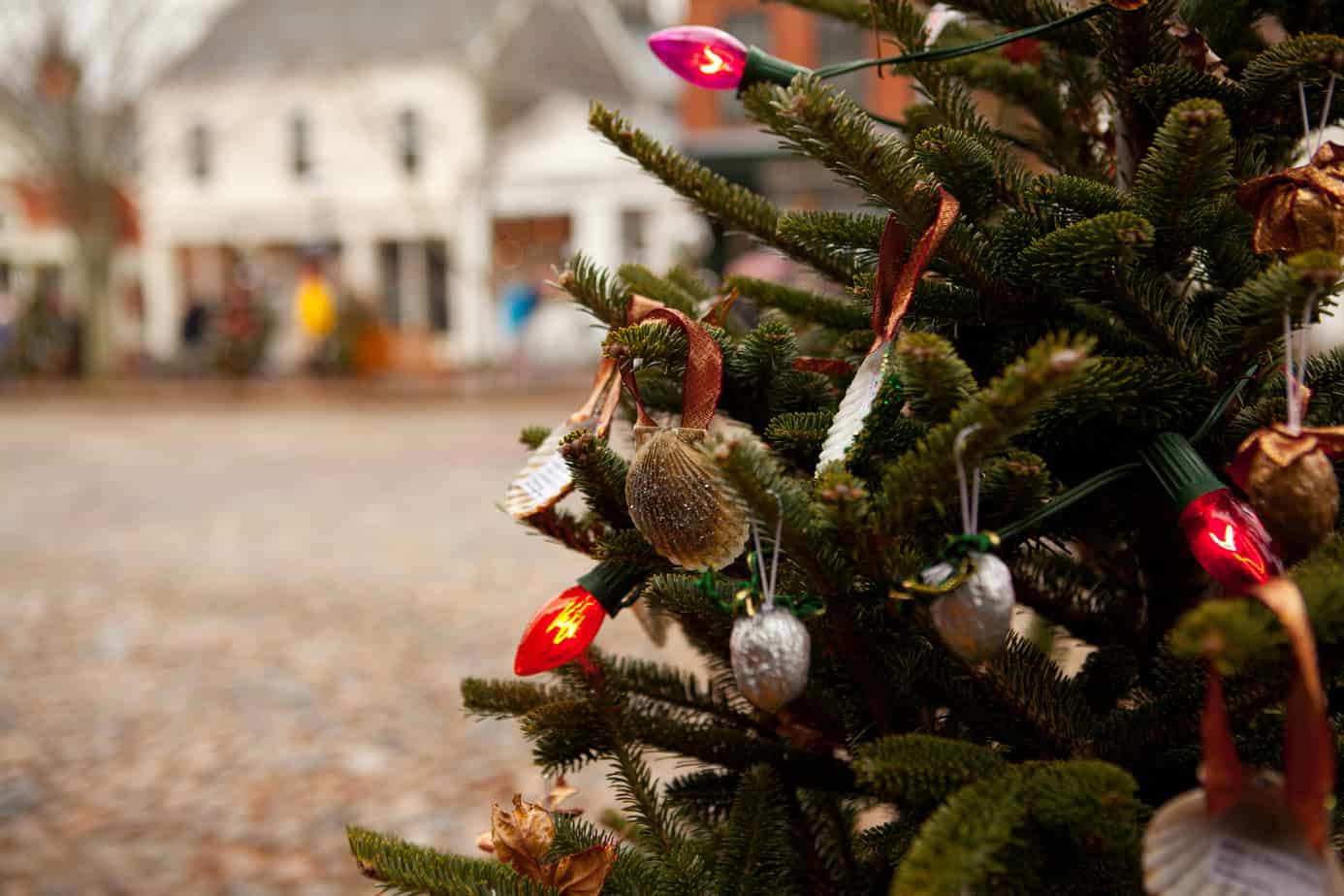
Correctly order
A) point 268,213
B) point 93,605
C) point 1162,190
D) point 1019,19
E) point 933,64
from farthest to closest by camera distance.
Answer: point 268,213, point 93,605, point 933,64, point 1019,19, point 1162,190

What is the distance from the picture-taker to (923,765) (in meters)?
0.75

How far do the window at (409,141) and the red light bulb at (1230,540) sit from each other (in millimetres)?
26824

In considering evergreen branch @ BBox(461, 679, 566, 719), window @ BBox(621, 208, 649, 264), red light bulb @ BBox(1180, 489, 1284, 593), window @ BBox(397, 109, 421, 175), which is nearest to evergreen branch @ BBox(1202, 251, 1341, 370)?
red light bulb @ BBox(1180, 489, 1284, 593)

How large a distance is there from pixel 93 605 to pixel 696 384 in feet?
17.9

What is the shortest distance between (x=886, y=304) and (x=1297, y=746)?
1.39 feet

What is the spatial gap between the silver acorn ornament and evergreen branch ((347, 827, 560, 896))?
0.44 meters

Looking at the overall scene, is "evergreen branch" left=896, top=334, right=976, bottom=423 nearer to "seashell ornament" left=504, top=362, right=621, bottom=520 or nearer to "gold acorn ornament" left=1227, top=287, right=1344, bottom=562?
"gold acorn ornament" left=1227, top=287, right=1344, bottom=562

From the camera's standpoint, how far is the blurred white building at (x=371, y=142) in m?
25.4

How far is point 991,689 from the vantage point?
933 millimetres

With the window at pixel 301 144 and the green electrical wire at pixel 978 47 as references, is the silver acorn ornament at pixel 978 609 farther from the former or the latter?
the window at pixel 301 144

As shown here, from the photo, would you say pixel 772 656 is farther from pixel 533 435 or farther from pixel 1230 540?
pixel 533 435

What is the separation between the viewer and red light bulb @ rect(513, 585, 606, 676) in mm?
913

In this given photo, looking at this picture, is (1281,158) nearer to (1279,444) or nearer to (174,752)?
(1279,444)

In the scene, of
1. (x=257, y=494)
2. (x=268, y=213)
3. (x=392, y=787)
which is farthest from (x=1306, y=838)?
(x=268, y=213)
